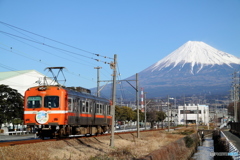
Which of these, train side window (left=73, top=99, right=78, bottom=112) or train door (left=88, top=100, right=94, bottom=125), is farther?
train door (left=88, top=100, right=94, bottom=125)

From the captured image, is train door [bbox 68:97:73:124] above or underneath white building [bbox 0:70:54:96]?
underneath

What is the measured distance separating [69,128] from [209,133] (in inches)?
2465

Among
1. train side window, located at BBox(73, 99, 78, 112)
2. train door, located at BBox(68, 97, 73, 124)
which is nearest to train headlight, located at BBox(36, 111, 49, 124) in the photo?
train door, located at BBox(68, 97, 73, 124)

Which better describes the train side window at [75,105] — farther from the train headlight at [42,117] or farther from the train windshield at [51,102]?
the train headlight at [42,117]

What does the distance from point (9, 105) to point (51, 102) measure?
1036 inches

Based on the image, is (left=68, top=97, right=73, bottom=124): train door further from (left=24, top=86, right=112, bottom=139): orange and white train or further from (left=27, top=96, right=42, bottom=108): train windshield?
(left=27, top=96, right=42, bottom=108): train windshield

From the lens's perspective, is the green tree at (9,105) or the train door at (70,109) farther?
the green tree at (9,105)

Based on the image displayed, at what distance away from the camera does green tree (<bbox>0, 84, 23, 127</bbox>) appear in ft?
151

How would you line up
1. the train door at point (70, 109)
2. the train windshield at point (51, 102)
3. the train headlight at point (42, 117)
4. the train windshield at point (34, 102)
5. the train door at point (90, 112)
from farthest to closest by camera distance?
the train door at point (90, 112)
the train door at point (70, 109)
the train windshield at point (34, 102)
the train windshield at point (51, 102)
the train headlight at point (42, 117)

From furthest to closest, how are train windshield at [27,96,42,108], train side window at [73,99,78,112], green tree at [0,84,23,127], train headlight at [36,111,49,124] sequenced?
green tree at [0,84,23,127] → train side window at [73,99,78,112] → train windshield at [27,96,42,108] → train headlight at [36,111,49,124]

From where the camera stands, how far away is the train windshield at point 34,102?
2285 centimetres

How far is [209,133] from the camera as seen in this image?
8194 cm

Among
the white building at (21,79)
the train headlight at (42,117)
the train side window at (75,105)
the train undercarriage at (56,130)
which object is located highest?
the white building at (21,79)

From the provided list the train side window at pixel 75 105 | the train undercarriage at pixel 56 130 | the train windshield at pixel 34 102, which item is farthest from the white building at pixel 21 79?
the train windshield at pixel 34 102
